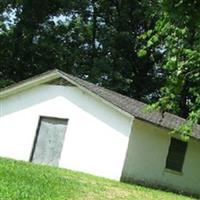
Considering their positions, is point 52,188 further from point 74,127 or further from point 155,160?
point 155,160

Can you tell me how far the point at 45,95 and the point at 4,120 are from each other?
8.47 ft

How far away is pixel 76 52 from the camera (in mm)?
43969

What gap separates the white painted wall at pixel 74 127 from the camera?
955 inches

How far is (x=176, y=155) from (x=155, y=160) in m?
1.67

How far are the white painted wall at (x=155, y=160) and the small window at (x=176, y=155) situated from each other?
26cm

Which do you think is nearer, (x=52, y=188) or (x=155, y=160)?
(x=52, y=188)

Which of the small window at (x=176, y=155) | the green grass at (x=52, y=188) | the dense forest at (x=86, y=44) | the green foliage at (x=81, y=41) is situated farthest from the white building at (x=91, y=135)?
the green foliage at (x=81, y=41)

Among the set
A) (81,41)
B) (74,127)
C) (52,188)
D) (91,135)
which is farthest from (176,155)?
(81,41)

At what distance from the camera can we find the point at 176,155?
2730 cm

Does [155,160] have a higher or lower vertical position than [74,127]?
lower

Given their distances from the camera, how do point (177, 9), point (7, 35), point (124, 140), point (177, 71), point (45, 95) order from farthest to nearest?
point (7, 35) < point (45, 95) < point (124, 140) < point (177, 71) < point (177, 9)

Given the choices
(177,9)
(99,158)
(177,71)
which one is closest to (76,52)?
(99,158)

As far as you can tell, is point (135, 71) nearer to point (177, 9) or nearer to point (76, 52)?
point (76, 52)

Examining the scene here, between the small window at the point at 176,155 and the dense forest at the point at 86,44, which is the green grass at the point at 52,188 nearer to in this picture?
the small window at the point at 176,155
